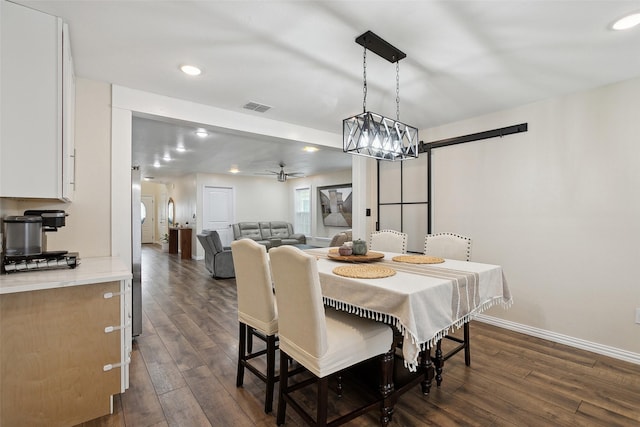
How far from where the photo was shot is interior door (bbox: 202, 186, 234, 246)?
8203 mm

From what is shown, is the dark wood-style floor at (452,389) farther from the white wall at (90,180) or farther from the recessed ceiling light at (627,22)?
the recessed ceiling light at (627,22)

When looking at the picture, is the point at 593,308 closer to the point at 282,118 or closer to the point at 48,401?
the point at 282,118

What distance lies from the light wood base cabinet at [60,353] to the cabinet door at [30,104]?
0.62 meters

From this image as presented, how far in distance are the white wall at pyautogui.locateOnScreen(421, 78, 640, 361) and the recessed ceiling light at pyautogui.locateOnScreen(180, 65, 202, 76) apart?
296 cm

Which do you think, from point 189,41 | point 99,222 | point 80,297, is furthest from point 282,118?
point 80,297

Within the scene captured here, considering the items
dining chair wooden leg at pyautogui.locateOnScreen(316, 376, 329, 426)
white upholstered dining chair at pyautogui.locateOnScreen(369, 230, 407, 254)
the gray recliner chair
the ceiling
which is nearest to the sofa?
the gray recliner chair

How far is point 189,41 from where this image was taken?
1.93 meters

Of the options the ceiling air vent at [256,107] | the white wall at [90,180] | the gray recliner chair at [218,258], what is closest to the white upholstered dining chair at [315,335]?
the white wall at [90,180]

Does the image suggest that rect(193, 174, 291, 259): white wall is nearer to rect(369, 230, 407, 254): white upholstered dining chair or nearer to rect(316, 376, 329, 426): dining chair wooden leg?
rect(369, 230, 407, 254): white upholstered dining chair

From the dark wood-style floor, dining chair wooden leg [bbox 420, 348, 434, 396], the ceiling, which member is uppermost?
the ceiling

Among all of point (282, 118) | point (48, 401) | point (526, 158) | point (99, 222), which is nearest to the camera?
point (48, 401)

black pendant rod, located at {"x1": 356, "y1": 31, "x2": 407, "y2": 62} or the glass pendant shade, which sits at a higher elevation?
black pendant rod, located at {"x1": 356, "y1": 31, "x2": 407, "y2": 62}

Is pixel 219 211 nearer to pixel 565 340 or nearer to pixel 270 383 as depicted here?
pixel 270 383

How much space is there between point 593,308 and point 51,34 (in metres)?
4.55
